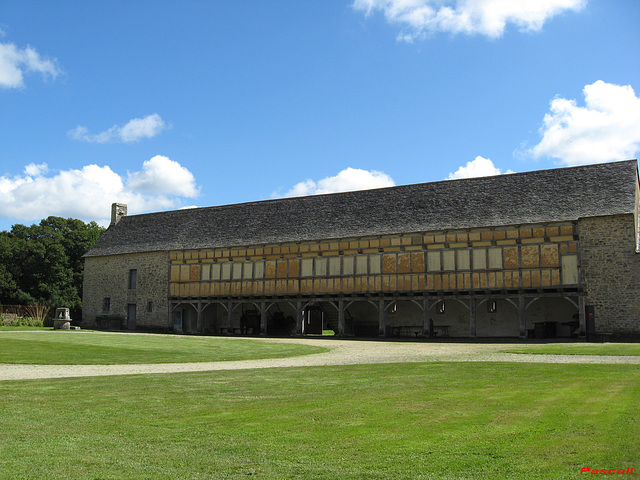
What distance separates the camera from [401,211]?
32781mm

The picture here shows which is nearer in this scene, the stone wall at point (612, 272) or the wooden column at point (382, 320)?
the stone wall at point (612, 272)

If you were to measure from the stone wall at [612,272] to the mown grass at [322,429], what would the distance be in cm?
1701

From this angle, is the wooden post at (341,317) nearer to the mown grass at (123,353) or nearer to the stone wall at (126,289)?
the mown grass at (123,353)

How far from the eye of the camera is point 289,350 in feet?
69.3

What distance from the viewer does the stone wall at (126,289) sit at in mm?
38531

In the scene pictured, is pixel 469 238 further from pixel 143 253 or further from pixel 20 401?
pixel 20 401

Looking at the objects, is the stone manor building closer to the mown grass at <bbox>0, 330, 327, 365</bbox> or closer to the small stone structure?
the small stone structure

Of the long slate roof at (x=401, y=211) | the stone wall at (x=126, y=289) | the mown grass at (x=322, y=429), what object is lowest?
the mown grass at (x=322, y=429)

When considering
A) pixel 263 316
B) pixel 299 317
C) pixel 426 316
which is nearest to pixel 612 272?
A: pixel 426 316

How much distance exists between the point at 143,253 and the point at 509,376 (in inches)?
1256

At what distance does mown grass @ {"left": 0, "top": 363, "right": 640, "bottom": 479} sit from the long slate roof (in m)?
19.4

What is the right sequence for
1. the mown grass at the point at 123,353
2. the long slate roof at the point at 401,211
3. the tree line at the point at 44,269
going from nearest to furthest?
1. the mown grass at the point at 123,353
2. the long slate roof at the point at 401,211
3. the tree line at the point at 44,269

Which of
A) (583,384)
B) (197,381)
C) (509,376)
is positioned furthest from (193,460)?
(509,376)

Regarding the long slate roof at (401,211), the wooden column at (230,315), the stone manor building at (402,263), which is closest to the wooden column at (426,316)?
the stone manor building at (402,263)
